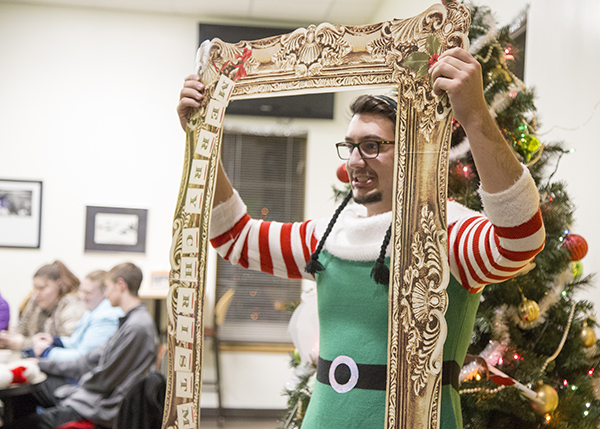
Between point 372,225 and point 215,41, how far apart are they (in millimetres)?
468

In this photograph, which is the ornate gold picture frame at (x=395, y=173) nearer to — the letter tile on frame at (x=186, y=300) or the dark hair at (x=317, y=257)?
the letter tile on frame at (x=186, y=300)

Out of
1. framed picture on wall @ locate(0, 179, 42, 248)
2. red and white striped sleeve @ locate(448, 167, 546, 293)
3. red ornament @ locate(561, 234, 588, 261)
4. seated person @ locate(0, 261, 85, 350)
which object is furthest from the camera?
framed picture on wall @ locate(0, 179, 42, 248)

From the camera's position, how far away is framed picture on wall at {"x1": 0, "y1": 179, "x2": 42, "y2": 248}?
402 centimetres

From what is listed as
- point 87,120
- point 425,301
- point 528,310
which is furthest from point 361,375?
point 87,120

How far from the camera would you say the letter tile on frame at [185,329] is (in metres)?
0.97

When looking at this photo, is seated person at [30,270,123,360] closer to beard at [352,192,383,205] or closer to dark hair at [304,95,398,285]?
dark hair at [304,95,398,285]

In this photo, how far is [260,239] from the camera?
1.18 metres

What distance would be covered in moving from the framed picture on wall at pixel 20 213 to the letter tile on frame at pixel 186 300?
11.5ft

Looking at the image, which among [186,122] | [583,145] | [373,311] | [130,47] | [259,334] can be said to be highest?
[130,47]

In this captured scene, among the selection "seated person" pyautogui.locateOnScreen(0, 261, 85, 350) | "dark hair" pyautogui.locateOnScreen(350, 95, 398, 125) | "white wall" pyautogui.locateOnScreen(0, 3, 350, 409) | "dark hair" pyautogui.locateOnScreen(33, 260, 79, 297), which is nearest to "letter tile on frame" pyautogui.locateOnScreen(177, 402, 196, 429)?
"dark hair" pyautogui.locateOnScreen(350, 95, 398, 125)

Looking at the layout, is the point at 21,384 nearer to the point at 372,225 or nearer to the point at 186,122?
the point at 186,122

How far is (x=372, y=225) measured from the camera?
97 centimetres

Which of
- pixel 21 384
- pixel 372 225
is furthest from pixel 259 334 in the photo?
pixel 372 225

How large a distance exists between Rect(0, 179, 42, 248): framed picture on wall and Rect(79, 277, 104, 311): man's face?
1.17 metres
